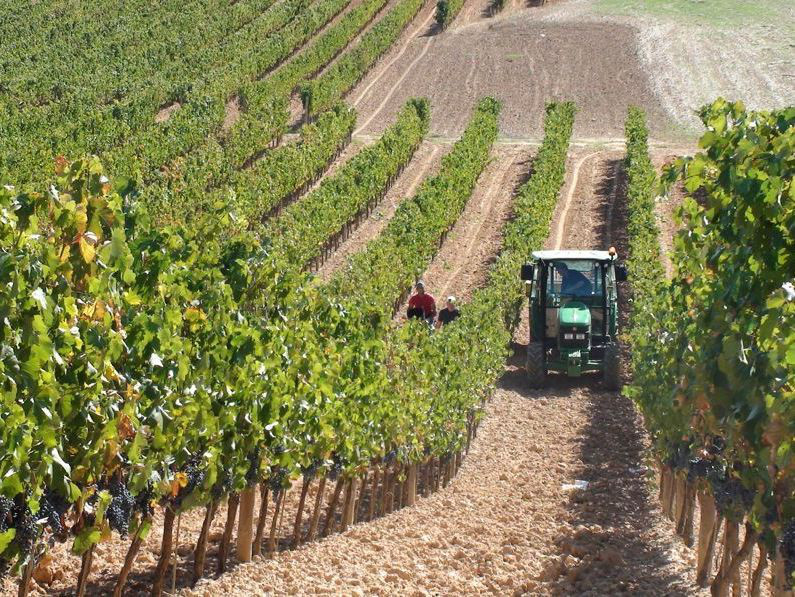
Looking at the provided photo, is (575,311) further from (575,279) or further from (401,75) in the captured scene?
(401,75)

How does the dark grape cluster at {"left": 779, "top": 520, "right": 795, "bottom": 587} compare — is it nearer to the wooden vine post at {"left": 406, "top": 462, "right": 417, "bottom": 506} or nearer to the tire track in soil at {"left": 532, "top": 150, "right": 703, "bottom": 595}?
the tire track in soil at {"left": 532, "top": 150, "right": 703, "bottom": 595}

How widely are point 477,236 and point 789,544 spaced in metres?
27.7

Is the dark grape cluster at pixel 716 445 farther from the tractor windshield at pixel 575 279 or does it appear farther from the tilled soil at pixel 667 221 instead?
the tilled soil at pixel 667 221

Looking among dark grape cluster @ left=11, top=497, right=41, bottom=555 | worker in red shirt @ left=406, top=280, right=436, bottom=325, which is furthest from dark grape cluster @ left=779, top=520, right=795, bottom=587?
worker in red shirt @ left=406, top=280, right=436, bottom=325

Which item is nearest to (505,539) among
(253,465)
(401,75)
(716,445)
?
(253,465)

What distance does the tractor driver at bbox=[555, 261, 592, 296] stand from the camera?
20859mm

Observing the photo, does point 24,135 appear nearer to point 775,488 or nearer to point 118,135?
point 118,135

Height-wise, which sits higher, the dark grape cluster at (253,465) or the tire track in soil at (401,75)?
the tire track in soil at (401,75)

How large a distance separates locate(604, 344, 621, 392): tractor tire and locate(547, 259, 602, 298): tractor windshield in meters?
0.95

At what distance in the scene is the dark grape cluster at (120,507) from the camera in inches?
332

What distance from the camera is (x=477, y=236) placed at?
34.8m

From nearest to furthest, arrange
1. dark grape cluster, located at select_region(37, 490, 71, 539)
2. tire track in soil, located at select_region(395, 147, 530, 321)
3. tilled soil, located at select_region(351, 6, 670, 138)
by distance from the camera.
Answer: dark grape cluster, located at select_region(37, 490, 71, 539), tire track in soil, located at select_region(395, 147, 530, 321), tilled soil, located at select_region(351, 6, 670, 138)

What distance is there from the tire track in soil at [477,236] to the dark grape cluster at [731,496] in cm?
1535

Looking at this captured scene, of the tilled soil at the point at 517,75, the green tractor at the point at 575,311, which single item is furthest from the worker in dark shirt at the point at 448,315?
the tilled soil at the point at 517,75
